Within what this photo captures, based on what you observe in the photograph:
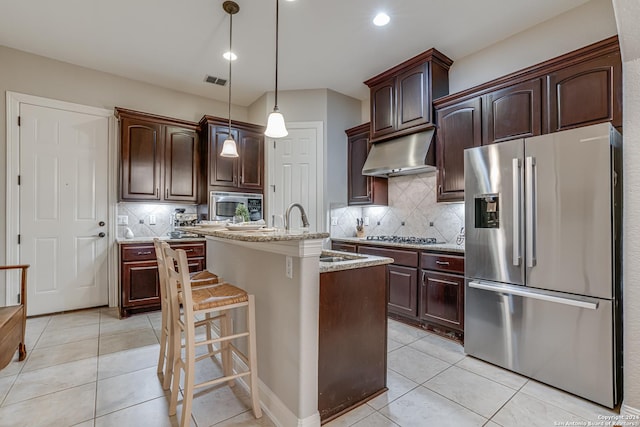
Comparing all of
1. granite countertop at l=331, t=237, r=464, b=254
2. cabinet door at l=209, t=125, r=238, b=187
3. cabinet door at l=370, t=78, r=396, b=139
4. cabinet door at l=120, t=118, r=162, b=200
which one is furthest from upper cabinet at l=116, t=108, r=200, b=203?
cabinet door at l=370, t=78, r=396, b=139

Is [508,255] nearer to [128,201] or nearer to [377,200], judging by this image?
[377,200]

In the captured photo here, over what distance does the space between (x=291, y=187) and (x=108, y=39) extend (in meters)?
2.62

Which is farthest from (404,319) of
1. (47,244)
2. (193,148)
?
(47,244)

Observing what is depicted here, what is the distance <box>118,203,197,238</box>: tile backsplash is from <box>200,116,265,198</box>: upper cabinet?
602 millimetres

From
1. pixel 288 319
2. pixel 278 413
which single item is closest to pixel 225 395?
pixel 278 413

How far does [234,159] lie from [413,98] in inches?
99.0

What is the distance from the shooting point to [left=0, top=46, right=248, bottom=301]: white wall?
131 inches

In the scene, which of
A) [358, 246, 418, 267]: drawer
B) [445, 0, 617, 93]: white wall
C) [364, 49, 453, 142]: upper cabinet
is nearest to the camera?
[445, 0, 617, 93]: white wall

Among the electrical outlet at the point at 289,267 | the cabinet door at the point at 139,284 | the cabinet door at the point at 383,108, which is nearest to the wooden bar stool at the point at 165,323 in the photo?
the electrical outlet at the point at 289,267

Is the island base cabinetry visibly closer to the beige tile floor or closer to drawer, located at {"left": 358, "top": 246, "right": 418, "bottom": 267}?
the beige tile floor

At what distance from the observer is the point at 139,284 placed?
3.56m

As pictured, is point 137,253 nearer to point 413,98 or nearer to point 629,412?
point 413,98

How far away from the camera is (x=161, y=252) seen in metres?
2.14

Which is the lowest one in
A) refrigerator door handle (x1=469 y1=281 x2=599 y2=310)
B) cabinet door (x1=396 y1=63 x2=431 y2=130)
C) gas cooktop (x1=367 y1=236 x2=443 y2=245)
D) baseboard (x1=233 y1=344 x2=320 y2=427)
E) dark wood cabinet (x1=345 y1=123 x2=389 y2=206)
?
baseboard (x1=233 y1=344 x2=320 y2=427)
